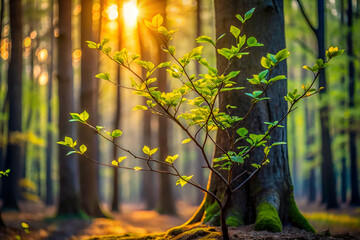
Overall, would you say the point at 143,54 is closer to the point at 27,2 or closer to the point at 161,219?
the point at 161,219

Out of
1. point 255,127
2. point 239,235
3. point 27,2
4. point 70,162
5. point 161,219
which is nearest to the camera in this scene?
point 239,235

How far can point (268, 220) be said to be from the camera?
304 cm

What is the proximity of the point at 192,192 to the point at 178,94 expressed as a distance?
29.2m

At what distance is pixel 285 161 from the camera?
11.7 ft

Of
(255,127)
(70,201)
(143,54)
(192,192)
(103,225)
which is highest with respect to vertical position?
(143,54)

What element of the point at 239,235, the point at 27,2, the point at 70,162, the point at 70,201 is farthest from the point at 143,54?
the point at 239,235

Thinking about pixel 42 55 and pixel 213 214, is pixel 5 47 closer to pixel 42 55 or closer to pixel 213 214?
pixel 42 55

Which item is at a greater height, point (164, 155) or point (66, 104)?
point (66, 104)

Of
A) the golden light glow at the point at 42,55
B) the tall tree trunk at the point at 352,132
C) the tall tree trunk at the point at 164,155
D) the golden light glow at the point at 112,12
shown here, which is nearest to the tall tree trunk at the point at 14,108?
the golden light glow at the point at 112,12

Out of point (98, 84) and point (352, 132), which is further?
point (98, 84)

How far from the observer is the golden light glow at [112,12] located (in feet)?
37.5

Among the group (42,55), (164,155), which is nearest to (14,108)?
(164,155)

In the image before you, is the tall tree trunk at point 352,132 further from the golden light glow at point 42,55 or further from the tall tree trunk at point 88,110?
the golden light glow at point 42,55

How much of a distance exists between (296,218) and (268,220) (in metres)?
0.66
